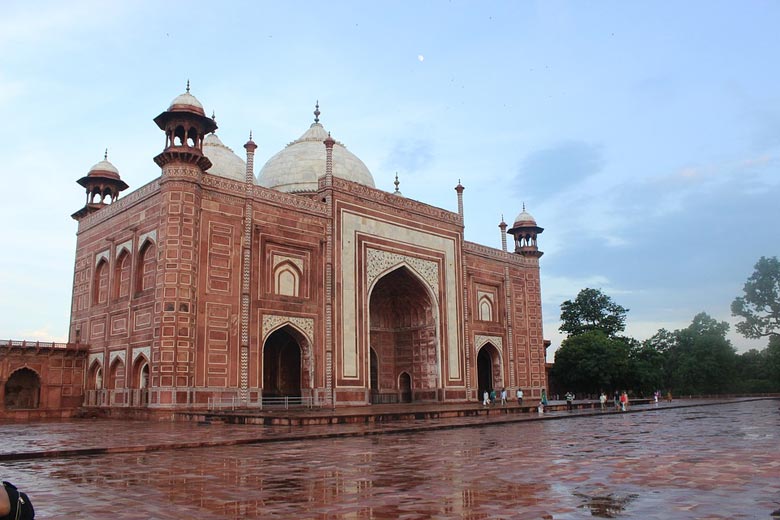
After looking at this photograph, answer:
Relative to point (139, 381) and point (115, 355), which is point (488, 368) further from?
point (115, 355)

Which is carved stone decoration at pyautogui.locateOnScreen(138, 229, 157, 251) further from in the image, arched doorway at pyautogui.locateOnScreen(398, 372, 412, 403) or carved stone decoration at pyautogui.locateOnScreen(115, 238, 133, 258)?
arched doorway at pyautogui.locateOnScreen(398, 372, 412, 403)

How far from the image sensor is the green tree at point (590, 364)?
3850 cm

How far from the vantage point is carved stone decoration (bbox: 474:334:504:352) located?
32594 millimetres

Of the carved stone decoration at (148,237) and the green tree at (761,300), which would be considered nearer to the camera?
the carved stone decoration at (148,237)

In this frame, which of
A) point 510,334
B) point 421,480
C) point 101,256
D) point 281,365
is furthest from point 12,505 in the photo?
point 510,334

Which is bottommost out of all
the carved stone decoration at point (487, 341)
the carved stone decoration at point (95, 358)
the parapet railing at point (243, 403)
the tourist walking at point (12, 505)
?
the parapet railing at point (243, 403)

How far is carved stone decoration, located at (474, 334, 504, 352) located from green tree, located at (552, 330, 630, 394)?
7893mm

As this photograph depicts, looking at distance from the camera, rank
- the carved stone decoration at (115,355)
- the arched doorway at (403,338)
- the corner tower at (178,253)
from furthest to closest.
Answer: the arched doorway at (403,338) < the carved stone decoration at (115,355) < the corner tower at (178,253)

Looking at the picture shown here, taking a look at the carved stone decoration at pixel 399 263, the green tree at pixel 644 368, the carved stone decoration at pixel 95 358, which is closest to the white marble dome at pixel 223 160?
the carved stone decoration at pixel 399 263

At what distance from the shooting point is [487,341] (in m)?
33.2

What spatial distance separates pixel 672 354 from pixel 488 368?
21.6 meters

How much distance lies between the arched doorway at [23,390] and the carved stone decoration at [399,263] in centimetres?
1338

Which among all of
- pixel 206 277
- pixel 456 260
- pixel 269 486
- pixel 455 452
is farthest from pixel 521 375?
pixel 269 486

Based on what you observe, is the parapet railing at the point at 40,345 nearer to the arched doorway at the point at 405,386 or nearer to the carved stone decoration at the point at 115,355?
the carved stone decoration at the point at 115,355
